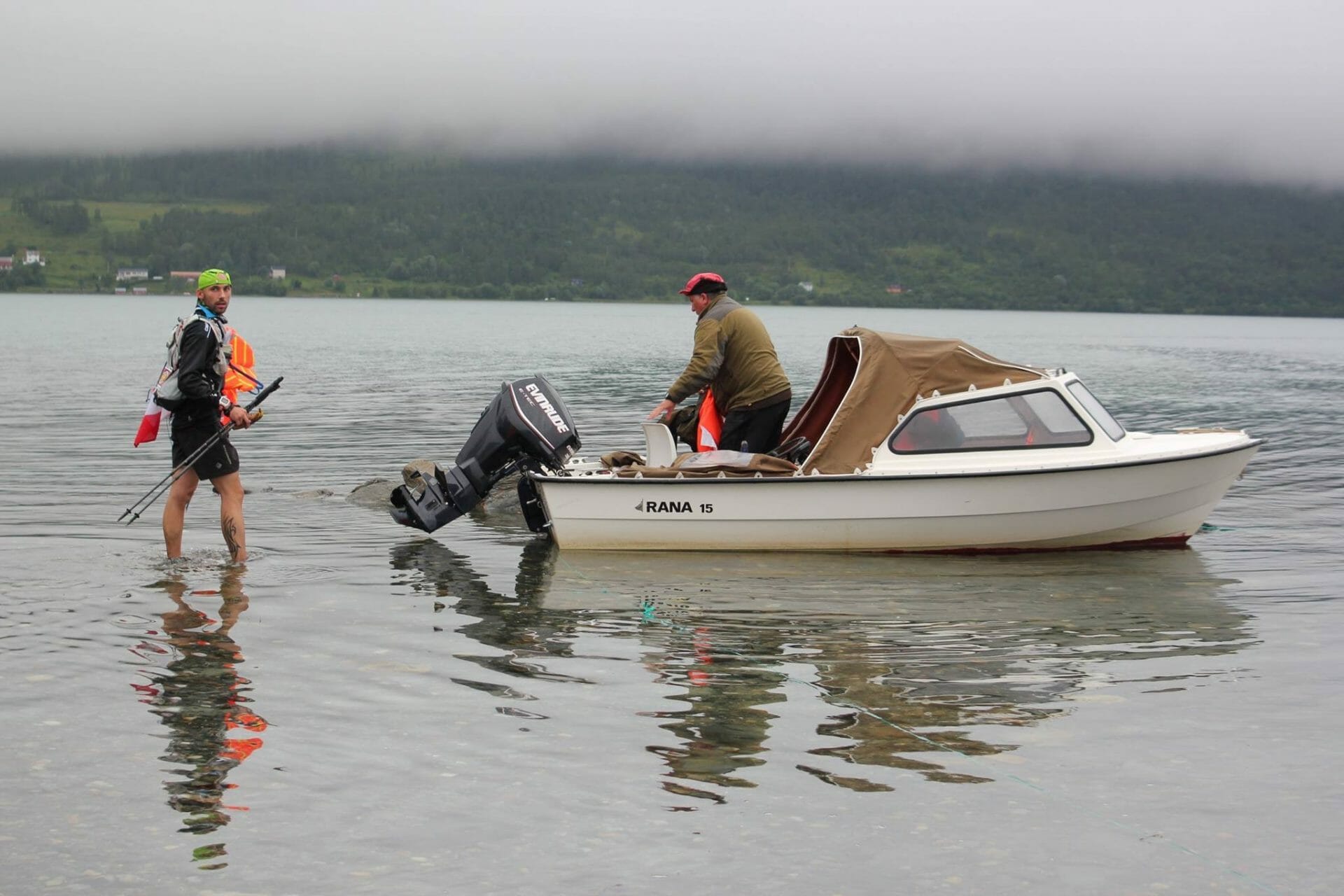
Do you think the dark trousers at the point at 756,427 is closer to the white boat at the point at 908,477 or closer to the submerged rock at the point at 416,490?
the white boat at the point at 908,477

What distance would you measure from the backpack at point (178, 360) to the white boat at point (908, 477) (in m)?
2.93

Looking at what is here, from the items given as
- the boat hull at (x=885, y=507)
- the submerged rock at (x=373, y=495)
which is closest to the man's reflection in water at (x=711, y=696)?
the boat hull at (x=885, y=507)

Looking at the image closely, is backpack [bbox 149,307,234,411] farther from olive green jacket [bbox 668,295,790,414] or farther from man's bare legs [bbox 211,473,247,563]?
olive green jacket [bbox 668,295,790,414]

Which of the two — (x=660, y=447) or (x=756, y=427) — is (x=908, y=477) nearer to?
(x=756, y=427)

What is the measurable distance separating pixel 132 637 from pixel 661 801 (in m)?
4.97

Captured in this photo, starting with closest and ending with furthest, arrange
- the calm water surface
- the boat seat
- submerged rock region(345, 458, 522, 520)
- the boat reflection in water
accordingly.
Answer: the calm water surface < the boat reflection in water < the boat seat < submerged rock region(345, 458, 522, 520)

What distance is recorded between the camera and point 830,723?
8523 millimetres

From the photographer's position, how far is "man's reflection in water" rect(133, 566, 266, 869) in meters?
6.95

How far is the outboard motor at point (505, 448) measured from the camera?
14.1 meters

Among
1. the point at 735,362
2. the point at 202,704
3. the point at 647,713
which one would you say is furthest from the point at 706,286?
the point at 202,704

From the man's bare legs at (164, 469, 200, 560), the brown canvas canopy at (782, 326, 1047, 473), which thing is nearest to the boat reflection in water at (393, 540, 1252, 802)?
the brown canvas canopy at (782, 326, 1047, 473)

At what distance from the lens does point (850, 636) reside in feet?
36.0

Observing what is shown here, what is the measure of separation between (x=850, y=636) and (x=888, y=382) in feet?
11.6

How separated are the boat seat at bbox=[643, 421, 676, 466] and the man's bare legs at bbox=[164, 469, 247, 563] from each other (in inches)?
161
